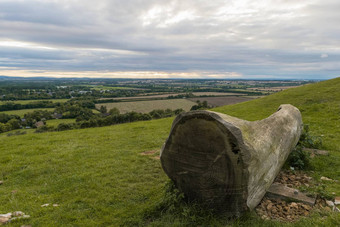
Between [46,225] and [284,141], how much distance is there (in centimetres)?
695

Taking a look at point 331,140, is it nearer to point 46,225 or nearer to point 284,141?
point 284,141

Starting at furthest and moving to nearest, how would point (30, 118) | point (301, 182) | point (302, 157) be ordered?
point (30, 118)
point (302, 157)
point (301, 182)

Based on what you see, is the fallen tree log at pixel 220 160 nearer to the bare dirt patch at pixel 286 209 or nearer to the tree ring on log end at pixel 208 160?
the tree ring on log end at pixel 208 160

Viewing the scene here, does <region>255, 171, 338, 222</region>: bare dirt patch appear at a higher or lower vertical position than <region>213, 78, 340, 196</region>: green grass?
lower

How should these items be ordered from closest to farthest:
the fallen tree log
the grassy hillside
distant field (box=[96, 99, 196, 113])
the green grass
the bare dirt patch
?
the fallen tree log
the bare dirt patch
the grassy hillside
the green grass
distant field (box=[96, 99, 196, 113])

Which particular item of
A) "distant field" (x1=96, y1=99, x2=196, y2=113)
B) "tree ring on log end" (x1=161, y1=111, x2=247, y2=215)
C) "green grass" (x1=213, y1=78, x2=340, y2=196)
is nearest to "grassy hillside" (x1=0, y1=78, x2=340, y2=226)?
"green grass" (x1=213, y1=78, x2=340, y2=196)

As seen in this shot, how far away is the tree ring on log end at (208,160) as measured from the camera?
170 inches

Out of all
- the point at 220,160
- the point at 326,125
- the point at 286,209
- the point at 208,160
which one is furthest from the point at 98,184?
the point at 326,125

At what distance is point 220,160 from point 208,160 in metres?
0.29

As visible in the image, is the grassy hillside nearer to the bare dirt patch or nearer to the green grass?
the green grass

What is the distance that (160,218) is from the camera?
4977 millimetres

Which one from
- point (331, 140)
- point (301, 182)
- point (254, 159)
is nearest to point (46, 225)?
point (254, 159)

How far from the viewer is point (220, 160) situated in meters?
4.45

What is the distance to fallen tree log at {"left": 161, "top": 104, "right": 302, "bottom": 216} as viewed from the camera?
4.31 metres
